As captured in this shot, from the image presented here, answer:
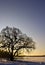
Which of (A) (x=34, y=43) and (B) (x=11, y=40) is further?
(A) (x=34, y=43)

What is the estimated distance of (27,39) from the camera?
139 feet

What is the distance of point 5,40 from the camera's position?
40750 mm

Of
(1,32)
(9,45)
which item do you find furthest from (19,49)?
(1,32)

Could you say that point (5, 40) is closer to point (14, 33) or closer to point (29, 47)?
point (14, 33)

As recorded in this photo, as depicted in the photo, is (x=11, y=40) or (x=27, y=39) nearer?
(x=11, y=40)

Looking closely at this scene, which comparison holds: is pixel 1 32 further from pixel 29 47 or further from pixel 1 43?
pixel 29 47

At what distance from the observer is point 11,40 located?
39906 millimetres

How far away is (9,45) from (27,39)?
4805mm

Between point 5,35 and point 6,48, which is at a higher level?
point 5,35

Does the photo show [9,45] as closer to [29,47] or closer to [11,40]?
[11,40]

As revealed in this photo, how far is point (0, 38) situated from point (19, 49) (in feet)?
16.3

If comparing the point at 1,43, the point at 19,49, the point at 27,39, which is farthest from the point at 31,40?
the point at 1,43

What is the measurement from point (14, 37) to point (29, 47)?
4.70 m

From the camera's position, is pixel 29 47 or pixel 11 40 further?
pixel 29 47
